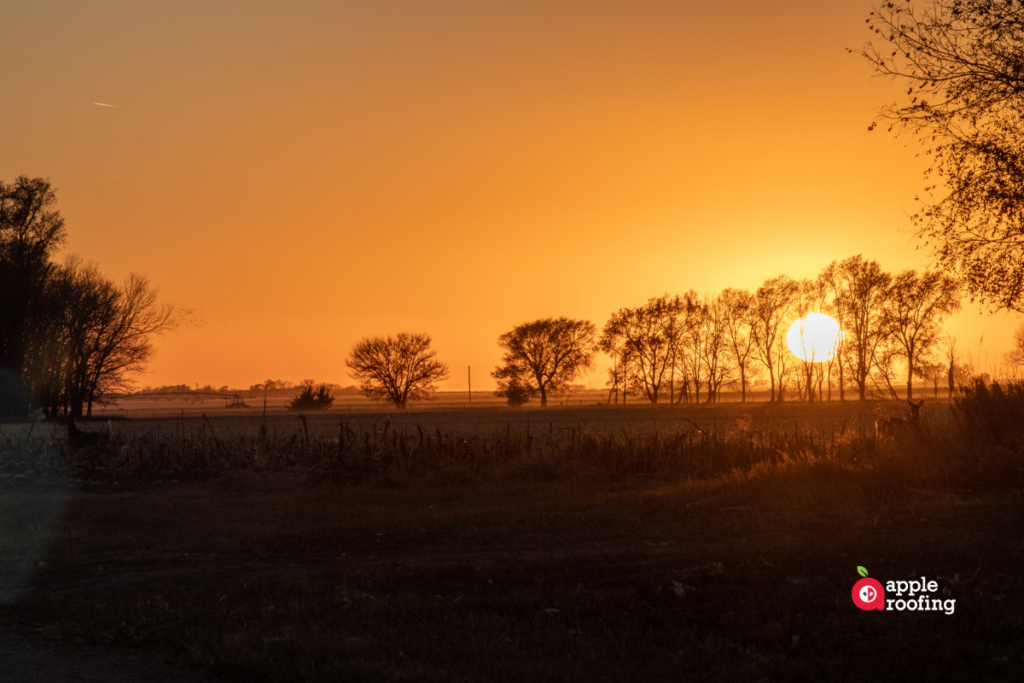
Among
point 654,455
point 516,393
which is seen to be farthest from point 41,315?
point 516,393

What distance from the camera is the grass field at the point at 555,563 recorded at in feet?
21.9

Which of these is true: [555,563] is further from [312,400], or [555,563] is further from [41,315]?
[312,400]

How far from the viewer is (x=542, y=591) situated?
845cm

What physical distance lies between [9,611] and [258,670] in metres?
3.92

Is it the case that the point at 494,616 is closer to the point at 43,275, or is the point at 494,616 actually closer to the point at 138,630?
the point at 138,630

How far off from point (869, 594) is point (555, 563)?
131 inches

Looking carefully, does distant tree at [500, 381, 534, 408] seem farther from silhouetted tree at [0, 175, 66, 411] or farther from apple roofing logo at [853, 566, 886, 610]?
apple roofing logo at [853, 566, 886, 610]

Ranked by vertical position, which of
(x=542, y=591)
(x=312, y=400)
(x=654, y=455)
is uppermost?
(x=312, y=400)

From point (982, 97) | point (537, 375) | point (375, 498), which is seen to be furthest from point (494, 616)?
point (537, 375)

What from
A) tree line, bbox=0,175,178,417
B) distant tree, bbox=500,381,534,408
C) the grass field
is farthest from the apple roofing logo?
distant tree, bbox=500,381,534,408

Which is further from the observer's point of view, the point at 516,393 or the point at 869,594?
the point at 516,393

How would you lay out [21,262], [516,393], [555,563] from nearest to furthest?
[555,563], [21,262], [516,393]

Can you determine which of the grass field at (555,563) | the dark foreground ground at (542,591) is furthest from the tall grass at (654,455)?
the dark foreground ground at (542,591)

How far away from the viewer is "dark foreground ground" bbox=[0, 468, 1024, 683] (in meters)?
6.52
